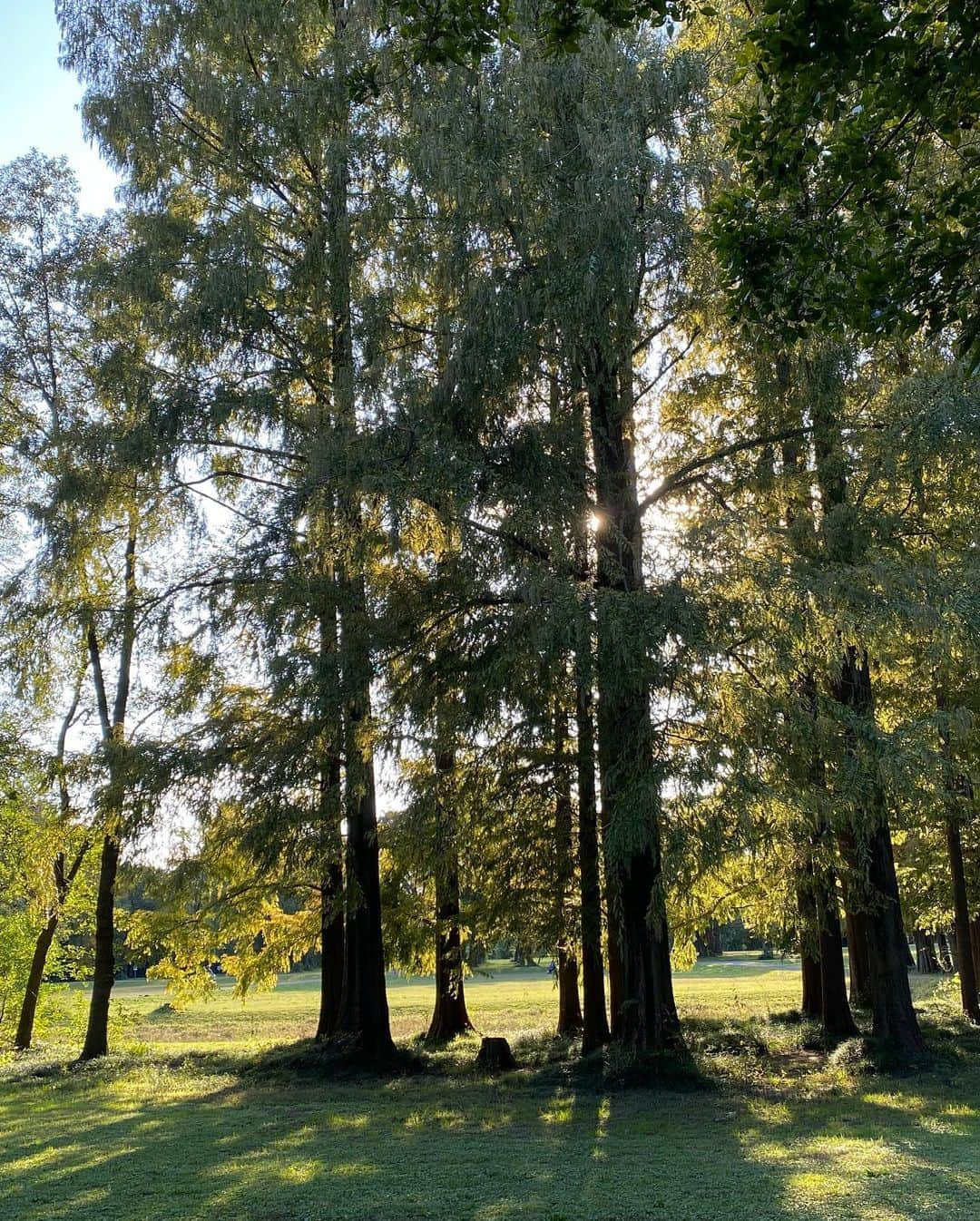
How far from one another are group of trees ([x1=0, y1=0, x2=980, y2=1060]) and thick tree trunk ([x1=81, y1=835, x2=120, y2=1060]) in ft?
5.45

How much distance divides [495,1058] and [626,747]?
17.0 ft

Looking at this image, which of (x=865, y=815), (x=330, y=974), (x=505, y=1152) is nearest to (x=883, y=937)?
(x=865, y=815)

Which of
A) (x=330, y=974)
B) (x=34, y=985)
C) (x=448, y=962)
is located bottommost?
(x=34, y=985)

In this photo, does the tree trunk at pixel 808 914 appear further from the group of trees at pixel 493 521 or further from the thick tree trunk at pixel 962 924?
the thick tree trunk at pixel 962 924

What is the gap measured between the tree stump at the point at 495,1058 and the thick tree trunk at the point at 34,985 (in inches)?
334

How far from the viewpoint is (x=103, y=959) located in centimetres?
1477

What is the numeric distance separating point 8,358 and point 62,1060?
10864 mm

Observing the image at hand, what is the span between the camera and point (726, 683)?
8289 millimetres

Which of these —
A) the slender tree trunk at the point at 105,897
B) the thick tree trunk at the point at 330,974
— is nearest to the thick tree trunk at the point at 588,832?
the thick tree trunk at the point at 330,974

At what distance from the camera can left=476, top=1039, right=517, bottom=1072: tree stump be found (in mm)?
11672

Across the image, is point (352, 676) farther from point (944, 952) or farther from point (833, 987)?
point (944, 952)

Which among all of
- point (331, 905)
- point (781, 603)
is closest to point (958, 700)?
point (781, 603)

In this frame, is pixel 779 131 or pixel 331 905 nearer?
pixel 779 131

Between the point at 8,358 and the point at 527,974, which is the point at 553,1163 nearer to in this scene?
the point at 8,358
